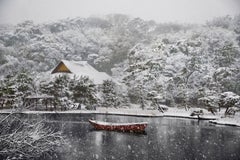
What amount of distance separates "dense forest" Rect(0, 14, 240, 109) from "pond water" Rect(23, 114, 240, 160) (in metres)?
18.7

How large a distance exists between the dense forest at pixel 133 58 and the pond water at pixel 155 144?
61.5ft

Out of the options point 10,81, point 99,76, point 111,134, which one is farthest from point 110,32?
point 111,134

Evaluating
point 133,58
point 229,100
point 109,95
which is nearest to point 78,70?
point 133,58

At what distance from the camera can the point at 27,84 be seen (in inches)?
1810

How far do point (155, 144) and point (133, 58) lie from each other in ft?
148

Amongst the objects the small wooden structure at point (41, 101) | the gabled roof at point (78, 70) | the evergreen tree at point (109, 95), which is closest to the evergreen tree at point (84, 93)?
the evergreen tree at point (109, 95)

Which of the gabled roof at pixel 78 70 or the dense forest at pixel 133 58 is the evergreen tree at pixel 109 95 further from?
the gabled roof at pixel 78 70

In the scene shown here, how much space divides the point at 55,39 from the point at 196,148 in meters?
70.7

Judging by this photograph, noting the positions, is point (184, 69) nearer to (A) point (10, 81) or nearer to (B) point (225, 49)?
(B) point (225, 49)

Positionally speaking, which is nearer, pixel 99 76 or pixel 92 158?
pixel 92 158

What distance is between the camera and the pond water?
17.0m

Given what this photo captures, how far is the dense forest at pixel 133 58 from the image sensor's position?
4988 cm

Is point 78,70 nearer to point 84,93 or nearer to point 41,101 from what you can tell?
point 41,101

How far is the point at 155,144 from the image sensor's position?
20.4m
